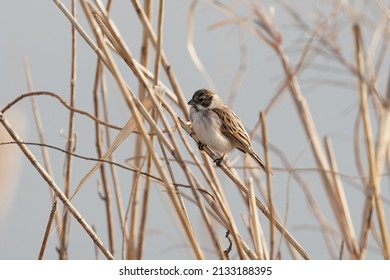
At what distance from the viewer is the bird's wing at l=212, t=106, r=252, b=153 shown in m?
3.76

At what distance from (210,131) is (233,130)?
145 mm

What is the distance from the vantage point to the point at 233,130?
3838mm

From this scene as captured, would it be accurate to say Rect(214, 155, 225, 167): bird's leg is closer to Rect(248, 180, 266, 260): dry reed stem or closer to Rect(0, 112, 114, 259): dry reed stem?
Rect(248, 180, 266, 260): dry reed stem

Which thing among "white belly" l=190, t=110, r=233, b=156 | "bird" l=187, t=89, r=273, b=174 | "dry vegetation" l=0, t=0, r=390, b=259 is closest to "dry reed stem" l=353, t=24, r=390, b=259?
"dry vegetation" l=0, t=0, r=390, b=259

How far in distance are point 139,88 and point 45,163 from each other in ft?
1.76

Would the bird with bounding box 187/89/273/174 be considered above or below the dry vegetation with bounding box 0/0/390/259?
above

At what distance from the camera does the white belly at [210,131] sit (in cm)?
375

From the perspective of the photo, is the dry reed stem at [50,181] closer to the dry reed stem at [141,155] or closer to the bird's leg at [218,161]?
the dry reed stem at [141,155]

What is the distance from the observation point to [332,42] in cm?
249

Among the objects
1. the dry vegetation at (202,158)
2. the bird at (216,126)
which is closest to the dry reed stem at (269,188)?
the dry vegetation at (202,158)

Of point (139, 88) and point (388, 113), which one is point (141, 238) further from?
point (388, 113)

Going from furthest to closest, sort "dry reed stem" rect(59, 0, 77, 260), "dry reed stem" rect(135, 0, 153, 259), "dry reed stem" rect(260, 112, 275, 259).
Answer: "dry reed stem" rect(59, 0, 77, 260) < "dry reed stem" rect(135, 0, 153, 259) < "dry reed stem" rect(260, 112, 275, 259)

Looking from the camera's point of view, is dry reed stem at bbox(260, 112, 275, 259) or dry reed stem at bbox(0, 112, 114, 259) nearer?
dry reed stem at bbox(260, 112, 275, 259)
